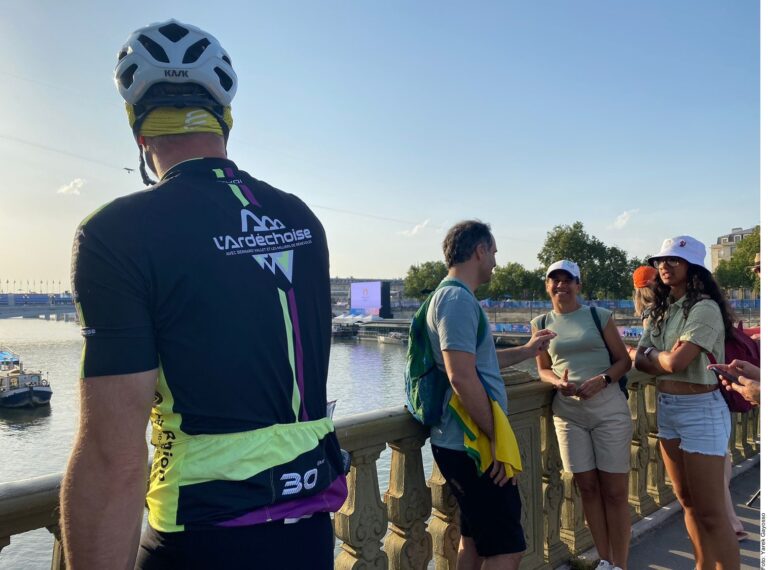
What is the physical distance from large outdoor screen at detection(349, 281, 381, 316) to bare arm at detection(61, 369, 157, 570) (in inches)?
3765

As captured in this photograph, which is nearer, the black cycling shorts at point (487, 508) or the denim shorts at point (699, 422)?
the black cycling shorts at point (487, 508)

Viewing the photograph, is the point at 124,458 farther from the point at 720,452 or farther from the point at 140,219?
the point at 720,452

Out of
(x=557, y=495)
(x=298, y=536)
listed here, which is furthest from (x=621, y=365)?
(x=298, y=536)

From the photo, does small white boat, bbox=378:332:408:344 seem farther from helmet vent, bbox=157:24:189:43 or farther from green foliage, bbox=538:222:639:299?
helmet vent, bbox=157:24:189:43

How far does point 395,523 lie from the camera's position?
298cm

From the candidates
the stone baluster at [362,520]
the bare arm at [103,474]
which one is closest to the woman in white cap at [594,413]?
the stone baluster at [362,520]

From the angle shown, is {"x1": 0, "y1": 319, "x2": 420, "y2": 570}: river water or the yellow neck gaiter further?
{"x1": 0, "y1": 319, "x2": 420, "y2": 570}: river water

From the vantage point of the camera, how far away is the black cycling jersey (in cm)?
115

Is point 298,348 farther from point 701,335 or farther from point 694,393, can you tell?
point 694,393

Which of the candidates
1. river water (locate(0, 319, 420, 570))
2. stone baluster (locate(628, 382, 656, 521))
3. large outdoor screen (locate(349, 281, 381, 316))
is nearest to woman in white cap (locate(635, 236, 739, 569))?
stone baluster (locate(628, 382, 656, 521))

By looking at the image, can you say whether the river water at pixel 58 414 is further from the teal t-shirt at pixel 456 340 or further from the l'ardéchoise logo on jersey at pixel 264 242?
the l'ardéchoise logo on jersey at pixel 264 242

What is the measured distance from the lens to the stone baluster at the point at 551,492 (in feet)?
12.6

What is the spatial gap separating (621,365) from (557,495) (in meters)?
0.95

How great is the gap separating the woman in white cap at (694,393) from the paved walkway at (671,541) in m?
0.44
